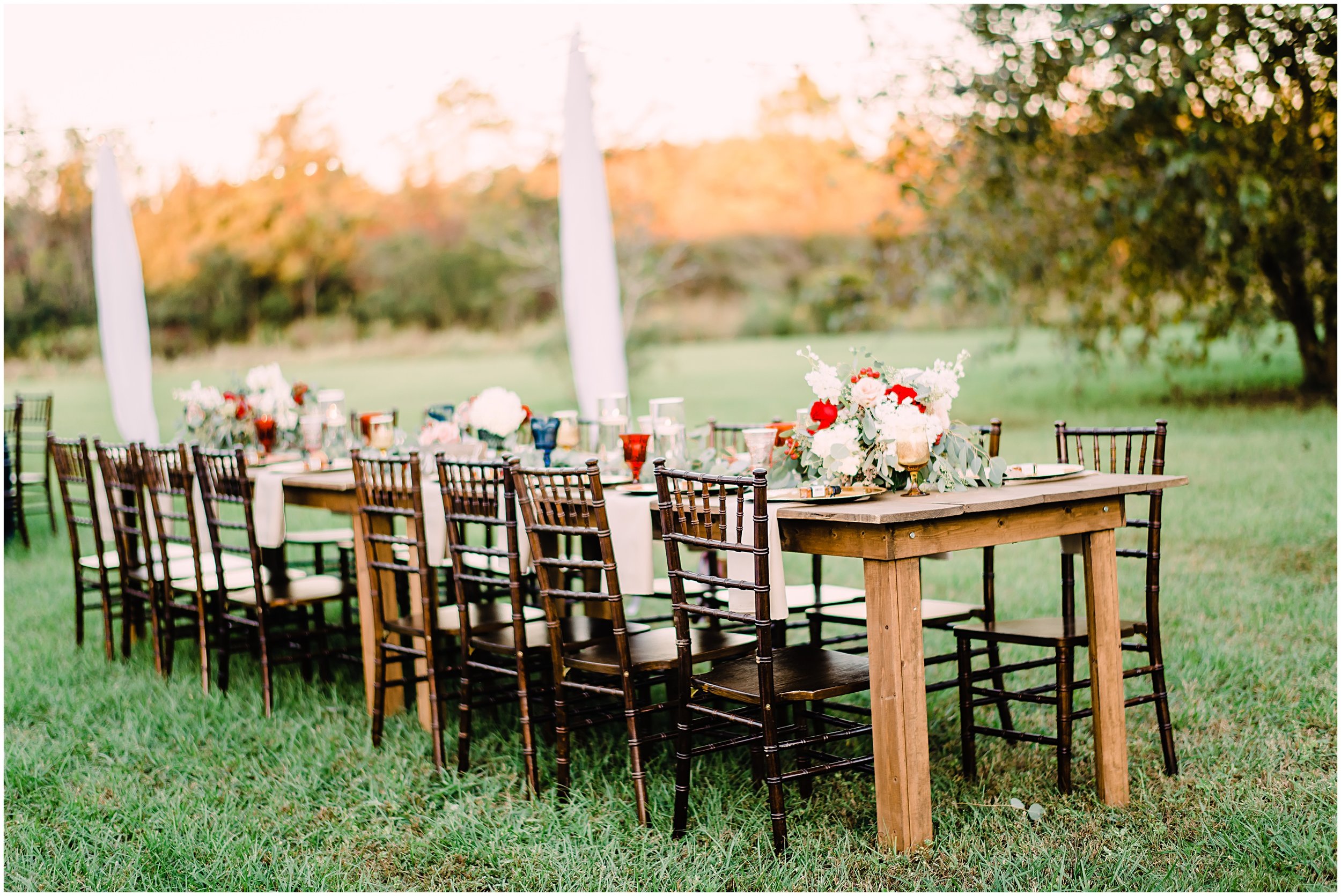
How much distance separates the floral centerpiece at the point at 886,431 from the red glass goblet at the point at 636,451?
681 mm

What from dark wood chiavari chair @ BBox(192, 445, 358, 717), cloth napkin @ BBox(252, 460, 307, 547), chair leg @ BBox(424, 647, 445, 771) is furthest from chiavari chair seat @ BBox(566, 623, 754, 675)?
cloth napkin @ BBox(252, 460, 307, 547)

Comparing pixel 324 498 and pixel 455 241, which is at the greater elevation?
pixel 455 241

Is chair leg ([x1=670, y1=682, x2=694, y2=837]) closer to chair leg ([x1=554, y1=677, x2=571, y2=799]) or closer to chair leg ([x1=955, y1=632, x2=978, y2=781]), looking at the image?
chair leg ([x1=554, y1=677, x2=571, y2=799])

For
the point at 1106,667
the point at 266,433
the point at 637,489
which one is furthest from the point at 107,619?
the point at 1106,667

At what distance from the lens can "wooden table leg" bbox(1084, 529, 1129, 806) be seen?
3312 mm

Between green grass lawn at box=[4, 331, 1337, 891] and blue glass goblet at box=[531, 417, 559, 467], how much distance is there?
93cm

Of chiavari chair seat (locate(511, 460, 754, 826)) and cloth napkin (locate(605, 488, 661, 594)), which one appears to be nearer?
chiavari chair seat (locate(511, 460, 754, 826))

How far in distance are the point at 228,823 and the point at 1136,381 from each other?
11743 mm

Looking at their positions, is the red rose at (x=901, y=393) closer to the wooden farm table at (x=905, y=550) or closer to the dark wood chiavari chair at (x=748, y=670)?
the wooden farm table at (x=905, y=550)

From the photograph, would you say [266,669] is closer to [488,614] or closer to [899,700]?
[488,614]

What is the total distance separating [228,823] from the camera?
136 inches

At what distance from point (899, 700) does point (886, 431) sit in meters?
0.67

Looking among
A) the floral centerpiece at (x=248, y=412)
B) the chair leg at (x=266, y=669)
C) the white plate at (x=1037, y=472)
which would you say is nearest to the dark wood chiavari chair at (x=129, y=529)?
the floral centerpiece at (x=248, y=412)

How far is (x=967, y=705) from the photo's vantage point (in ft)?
11.4
